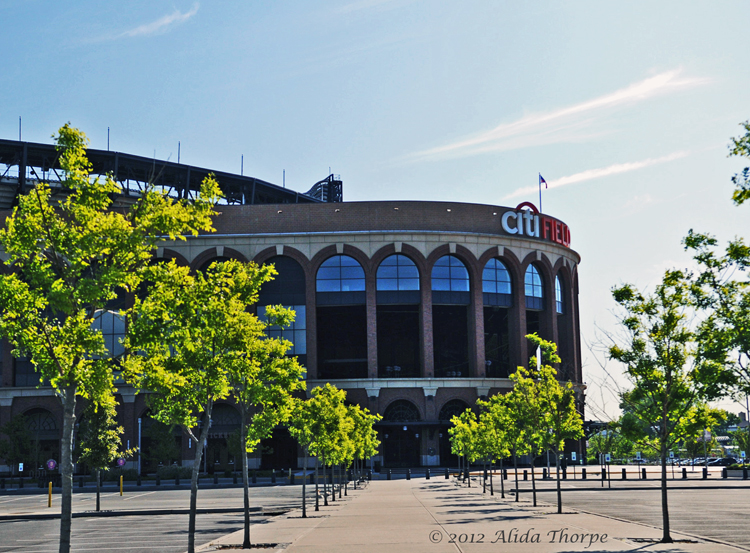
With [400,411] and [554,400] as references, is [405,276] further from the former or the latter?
[554,400]

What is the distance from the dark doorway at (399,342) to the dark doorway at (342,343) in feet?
8.06

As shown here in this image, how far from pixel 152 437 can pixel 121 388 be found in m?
6.74

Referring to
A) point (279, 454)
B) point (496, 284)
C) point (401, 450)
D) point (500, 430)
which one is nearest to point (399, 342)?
Result: point (401, 450)

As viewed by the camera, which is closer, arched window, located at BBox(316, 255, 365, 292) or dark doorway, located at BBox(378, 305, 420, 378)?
arched window, located at BBox(316, 255, 365, 292)

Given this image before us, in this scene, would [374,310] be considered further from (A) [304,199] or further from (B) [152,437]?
(A) [304,199]

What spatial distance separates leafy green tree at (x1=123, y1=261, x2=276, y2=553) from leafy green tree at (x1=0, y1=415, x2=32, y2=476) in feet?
190

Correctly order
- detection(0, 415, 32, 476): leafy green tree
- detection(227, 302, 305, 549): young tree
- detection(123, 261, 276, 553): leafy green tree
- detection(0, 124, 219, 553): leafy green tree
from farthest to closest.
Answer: detection(0, 415, 32, 476): leafy green tree
detection(227, 302, 305, 549): young tree
detection(123, 261, 276, 553): leafy green tree
detection(0, 124, 219, 553): leafy green tree

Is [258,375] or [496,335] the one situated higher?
[496,335]

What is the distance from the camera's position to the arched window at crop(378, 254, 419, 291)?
80250 millimetres

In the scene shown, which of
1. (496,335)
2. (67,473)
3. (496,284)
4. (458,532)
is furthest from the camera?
(496,335)

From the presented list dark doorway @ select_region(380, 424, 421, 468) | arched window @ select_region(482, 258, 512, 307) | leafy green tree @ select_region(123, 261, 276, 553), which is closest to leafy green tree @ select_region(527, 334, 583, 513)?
leafy green tree @ select_region(123, 261, 276, 553)

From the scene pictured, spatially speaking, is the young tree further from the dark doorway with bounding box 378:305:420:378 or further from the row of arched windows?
the dark doorway with bounding box 378:305:420:378

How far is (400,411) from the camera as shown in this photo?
79625 millimetres

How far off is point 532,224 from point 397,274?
16331 mm
